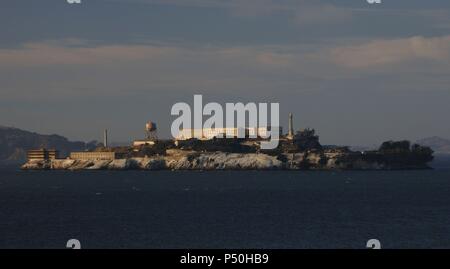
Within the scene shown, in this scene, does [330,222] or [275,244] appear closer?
[275,244]

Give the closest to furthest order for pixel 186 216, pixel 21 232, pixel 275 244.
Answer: pixel 275 244
pixel 21 232
pixel 186 216

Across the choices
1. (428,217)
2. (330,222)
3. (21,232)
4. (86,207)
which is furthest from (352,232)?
(86,207)

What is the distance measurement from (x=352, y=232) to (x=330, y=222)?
31.7 ft

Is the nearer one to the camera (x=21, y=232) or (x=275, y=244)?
(x=275, y=244)
